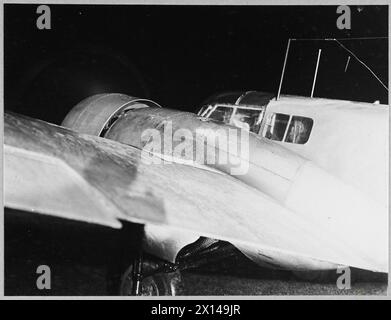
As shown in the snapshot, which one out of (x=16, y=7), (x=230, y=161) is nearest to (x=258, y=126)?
(x=230, y=161)

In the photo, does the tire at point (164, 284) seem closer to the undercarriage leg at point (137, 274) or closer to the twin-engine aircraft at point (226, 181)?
the twin-engine aircraft at point (226, 181)

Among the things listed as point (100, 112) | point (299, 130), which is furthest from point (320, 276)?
point (100, 112)

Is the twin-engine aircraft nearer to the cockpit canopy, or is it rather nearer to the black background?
the cockpit canopy

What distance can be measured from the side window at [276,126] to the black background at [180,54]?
77 centimetres

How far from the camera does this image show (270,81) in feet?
25.5

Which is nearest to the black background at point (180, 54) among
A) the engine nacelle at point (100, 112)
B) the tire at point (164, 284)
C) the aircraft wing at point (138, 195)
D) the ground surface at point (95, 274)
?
the engine nacelle at point (100, 112)

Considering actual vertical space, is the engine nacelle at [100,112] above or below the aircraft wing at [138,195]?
above

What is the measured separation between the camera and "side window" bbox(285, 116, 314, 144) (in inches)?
123

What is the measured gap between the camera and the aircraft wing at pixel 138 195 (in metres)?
1.64

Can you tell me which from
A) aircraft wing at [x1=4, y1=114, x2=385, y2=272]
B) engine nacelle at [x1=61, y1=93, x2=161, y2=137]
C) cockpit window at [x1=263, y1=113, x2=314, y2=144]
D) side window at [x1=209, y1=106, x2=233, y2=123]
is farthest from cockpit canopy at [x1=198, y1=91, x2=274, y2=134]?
aircraft wing at [x1=4, y1=114, x2=385, y2=272]

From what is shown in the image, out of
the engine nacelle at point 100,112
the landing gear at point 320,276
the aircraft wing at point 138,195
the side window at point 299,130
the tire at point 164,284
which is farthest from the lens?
the engine nacelle at point 100,112

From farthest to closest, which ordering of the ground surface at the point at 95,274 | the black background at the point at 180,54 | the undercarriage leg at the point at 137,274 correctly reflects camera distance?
the ground surface at the point at 95,274 → the black background at the point at 180,54 → the undercarriage leg at the point at 137,274

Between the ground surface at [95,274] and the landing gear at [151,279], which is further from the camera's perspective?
the ground surface at [95,274]

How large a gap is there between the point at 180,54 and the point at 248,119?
444 cm
